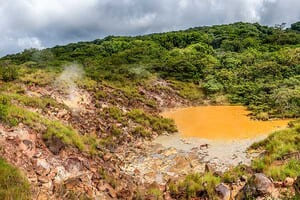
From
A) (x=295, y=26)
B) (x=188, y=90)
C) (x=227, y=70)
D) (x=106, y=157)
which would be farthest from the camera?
(x=295, y=26)

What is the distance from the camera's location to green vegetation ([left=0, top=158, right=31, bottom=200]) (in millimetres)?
7198

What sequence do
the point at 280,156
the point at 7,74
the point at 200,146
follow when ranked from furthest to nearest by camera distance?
the point at 7,74 < the point at 200,146 < the point at 280,156

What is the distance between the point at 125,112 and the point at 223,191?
1032cm

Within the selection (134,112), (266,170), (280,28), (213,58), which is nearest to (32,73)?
(134,112)

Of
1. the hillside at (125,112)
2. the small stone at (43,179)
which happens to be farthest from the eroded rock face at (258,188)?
the small stone at (43,179)

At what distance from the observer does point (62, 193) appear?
27.8ft

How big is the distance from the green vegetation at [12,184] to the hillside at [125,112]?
27 millimetres

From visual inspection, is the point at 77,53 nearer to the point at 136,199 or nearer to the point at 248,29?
the point at 248,29

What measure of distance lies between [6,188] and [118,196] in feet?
10.1

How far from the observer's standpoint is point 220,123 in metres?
18.6

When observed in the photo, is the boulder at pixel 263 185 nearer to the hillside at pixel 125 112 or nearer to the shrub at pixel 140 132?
the hillside at pixel 125 112

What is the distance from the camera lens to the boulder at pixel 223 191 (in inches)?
344

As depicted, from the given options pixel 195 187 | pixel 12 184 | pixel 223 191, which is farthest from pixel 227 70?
pixel 12 184

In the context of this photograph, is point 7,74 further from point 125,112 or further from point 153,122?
point 153,122
